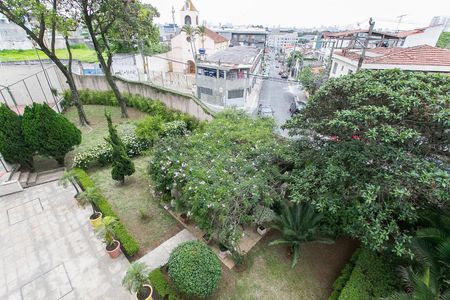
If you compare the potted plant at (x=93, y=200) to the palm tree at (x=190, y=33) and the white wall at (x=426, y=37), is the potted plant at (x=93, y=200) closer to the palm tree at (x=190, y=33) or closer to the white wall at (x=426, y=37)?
the palm tree at (x=190, y=33)

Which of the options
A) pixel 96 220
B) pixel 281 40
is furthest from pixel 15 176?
pixel 281 40

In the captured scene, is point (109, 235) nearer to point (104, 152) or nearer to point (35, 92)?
point (104, 152)

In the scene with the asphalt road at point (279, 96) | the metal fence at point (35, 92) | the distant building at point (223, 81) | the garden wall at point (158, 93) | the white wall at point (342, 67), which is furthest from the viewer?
the asphalt road at point (279, 96)

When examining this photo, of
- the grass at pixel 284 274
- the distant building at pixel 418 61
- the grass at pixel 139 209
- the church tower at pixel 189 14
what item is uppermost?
the church tower at pixel 189 14

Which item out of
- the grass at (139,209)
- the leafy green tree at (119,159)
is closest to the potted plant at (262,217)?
the grass at (139,209)

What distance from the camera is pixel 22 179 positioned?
9.37 meters

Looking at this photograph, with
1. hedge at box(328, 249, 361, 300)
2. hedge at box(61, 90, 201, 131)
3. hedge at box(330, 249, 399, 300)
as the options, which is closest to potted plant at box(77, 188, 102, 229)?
hedge at box(61, 90, 201, 131)

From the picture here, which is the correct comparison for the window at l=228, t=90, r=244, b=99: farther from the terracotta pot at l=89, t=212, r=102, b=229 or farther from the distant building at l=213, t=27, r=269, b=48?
the distant building at l=213, t=27, r=269, b=48

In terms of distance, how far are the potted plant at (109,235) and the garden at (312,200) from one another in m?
0.04

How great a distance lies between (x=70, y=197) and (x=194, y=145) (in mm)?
5778

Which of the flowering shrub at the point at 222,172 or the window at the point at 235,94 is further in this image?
the window at the point at 235,94

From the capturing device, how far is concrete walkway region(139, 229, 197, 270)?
20.2 feet

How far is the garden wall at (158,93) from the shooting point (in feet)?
42.9

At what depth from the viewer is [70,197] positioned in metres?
8.68
